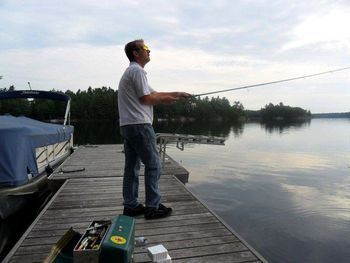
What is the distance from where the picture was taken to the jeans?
4.58 metres

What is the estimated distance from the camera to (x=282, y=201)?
33.9ft

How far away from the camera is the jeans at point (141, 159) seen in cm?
458

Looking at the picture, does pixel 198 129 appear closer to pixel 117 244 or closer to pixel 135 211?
pixel 135 211

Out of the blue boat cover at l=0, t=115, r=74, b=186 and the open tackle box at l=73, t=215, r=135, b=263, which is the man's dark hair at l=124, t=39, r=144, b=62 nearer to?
the open tackle box at l=73, t=215, r=135, b=263

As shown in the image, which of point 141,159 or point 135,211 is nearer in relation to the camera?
point 141,159

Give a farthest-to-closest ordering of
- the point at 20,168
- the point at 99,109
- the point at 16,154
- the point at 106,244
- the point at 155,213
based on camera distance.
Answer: the point at 99,109 → the point at 20,168 → the point at 16,154 → the point at 155,213 → the point at 106,244

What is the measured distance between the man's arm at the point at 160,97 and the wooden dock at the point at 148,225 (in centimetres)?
163

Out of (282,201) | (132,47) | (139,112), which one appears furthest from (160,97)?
(282,201)

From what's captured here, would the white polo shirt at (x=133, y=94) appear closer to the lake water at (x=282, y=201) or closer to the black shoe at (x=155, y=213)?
the black shoe at (x=155, y=213)

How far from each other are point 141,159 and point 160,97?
0.88 metres

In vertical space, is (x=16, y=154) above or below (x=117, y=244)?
above

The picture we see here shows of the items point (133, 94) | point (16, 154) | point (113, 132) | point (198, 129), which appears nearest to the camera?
point (133, 94)

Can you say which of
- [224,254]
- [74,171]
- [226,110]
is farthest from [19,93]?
[226,110]

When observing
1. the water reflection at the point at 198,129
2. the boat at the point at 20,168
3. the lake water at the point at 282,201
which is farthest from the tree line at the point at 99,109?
the boat at the point at 20,168
